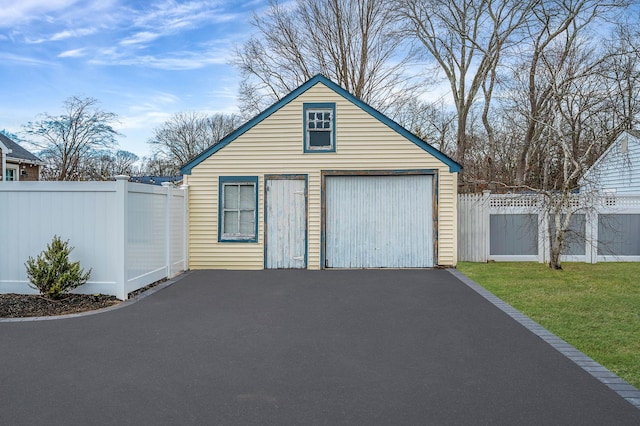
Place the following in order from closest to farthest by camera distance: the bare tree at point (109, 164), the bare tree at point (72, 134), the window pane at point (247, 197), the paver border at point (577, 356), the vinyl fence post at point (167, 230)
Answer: the paver border at point (577, 356) < the vinyl fence post at point (167, 230) < the window pane at point (247, 197) < the bare tree at point (109, 164) < the bare tree at point (72, 134)

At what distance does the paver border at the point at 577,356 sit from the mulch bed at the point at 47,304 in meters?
6.19

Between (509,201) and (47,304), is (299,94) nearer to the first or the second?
(509,201)

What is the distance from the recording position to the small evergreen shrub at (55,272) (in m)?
7.59

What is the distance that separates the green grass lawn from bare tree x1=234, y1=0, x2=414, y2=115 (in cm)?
1358

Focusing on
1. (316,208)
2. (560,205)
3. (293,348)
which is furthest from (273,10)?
(293,348)

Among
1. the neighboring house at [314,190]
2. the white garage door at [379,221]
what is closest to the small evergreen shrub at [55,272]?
the neighboring house at [314,190]

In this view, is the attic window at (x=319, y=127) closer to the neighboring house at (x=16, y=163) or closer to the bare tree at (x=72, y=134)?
the neighboring house at (x=16, y=163)

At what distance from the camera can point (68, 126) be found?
29562 mm

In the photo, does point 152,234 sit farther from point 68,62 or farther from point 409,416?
point 68,62

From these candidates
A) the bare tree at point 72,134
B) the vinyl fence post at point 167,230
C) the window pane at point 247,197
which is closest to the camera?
the vinyl fence post at point 167,230

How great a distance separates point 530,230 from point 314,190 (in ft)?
20.8

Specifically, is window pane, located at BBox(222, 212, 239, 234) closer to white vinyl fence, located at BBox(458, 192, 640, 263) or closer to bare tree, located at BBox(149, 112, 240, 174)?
white vinyl fence, located at BBox(458, 192, 640, 263)

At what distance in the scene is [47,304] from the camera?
7465 millimetres

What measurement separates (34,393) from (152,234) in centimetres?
540
